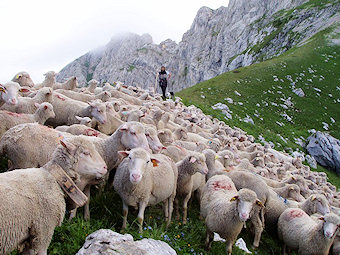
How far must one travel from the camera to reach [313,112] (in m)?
31.9

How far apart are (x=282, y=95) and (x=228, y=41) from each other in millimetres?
68091

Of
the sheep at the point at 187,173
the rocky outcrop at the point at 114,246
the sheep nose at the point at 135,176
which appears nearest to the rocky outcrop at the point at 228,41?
the sheep at the point at 187,173

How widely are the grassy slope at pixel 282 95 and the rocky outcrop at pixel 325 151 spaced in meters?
1.01

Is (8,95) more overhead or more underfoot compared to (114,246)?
more overhead

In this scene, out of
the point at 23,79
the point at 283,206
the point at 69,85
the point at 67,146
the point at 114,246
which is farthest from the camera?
the point at 69,85

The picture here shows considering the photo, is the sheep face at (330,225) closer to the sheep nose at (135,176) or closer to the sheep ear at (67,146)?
the sheep nose at (135,176)

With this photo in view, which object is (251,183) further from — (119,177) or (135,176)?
(135,176)

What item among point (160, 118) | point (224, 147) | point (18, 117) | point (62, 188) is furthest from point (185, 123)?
point (62, 188)

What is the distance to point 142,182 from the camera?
5273 mm

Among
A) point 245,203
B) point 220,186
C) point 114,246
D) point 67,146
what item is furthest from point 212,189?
point 67,146

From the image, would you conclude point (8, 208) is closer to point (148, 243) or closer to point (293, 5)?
point (148, 243)

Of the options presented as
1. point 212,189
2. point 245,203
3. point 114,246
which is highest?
point 114,246

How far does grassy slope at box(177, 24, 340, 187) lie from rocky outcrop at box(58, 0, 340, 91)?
17.5 metres

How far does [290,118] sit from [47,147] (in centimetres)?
2852
